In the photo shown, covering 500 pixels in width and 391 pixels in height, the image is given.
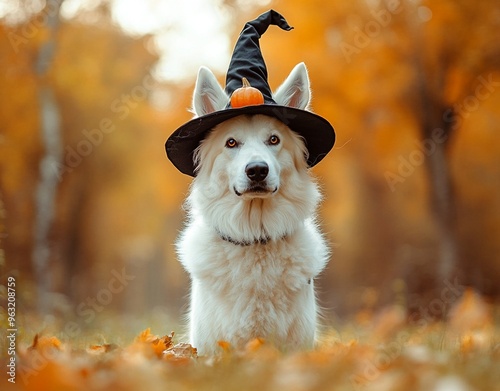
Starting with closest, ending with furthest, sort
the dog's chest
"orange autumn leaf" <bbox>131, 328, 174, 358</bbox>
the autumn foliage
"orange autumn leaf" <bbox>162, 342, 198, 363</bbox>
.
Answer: "orange autumn leaf" <bbox>131, 328, 174, 358</bbox> → "orange autumn leaf" <bbox>162, 342, 198, 363</bbox> → the dog's chest → the autumn foliage

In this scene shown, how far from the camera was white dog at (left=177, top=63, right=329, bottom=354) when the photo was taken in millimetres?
4117

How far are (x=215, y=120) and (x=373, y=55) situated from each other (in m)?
8.87

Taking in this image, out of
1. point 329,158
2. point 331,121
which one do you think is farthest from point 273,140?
point 329,158

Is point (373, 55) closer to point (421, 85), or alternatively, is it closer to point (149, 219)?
point (421, 85)

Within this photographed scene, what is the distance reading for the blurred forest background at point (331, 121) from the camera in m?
12.0

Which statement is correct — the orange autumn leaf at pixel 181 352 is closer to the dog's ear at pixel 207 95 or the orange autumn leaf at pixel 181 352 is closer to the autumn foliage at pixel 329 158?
the autumn foliage at pixel 329 158

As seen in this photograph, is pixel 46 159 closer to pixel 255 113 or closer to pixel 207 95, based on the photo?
Result: pixel 207 95

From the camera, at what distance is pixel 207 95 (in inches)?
179

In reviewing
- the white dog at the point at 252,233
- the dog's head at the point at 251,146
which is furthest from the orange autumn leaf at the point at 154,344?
the dog's head at the point at 251,146

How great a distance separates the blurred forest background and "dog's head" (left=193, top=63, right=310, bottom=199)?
2886 mm

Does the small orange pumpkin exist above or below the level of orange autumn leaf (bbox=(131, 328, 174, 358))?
above

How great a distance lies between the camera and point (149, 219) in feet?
69.8

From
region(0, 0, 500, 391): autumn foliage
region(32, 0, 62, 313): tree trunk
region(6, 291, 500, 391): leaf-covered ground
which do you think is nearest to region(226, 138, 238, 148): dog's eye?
region(0, 0, 500, 391): autumn foliage

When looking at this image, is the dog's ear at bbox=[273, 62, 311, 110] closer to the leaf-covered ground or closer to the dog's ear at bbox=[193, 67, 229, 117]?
the dog's ear at bbox=[193, 67, 229, 117]
